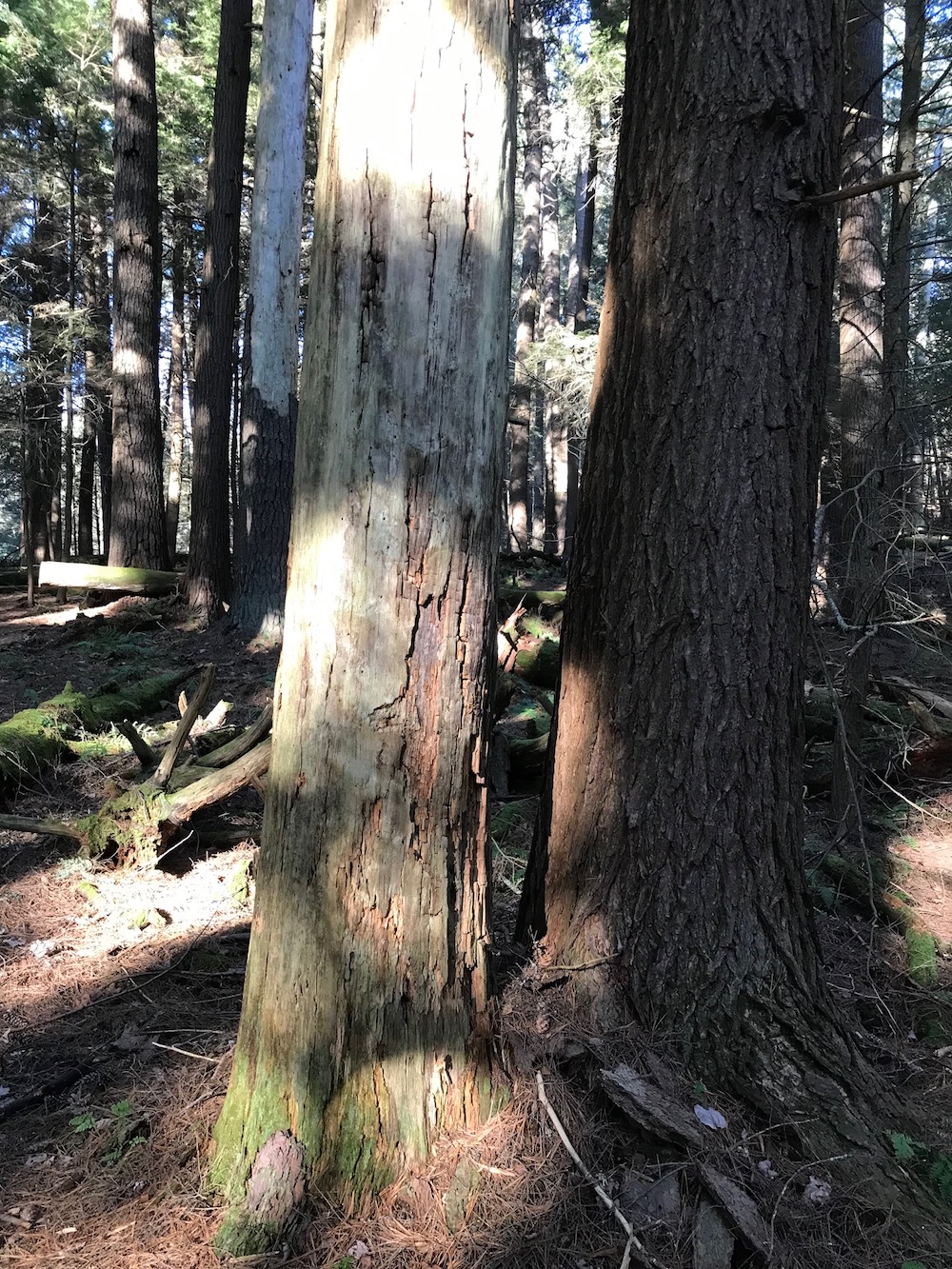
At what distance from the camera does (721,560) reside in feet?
8.25

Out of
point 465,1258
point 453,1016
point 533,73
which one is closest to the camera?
point 465,1258

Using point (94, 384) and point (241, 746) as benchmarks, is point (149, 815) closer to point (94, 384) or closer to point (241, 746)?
point (241, 746)

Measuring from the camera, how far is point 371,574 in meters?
1.96

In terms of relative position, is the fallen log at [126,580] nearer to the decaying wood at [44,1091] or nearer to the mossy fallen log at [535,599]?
the mossy fallen log at [535,599]

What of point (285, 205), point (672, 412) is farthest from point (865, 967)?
point (285, 205)

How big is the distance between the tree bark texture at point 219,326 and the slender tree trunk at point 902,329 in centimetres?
774

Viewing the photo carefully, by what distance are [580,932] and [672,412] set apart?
175 cm

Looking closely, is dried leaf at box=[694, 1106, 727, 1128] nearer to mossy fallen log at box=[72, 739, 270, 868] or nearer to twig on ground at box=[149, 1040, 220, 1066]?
twig on ground at box=[149, 1040, 220, 1066]

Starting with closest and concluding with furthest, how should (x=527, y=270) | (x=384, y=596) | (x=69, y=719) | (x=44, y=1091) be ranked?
(x=384, y=596), (x=44, y=1091), (x=69, y=719), (x=527, y=270)

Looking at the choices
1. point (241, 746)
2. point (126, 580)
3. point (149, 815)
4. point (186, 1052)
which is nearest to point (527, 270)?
point (126, 580)

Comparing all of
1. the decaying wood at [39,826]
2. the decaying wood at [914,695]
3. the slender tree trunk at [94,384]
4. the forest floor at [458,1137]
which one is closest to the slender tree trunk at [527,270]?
the slender tree trunk at [94,384]

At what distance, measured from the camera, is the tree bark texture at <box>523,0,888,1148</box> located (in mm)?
2482

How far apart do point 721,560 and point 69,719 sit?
4.98 metres

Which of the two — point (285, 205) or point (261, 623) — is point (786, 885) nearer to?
point (261, 623)
